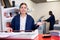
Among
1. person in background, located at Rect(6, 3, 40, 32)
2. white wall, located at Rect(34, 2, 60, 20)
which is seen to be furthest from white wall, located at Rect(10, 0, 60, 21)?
person in background, located at Rect(6, 3, 40, 32)

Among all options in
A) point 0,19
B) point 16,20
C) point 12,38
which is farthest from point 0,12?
point 12,38

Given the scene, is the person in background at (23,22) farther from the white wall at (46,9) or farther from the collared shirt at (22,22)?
the white wall at (46,9)

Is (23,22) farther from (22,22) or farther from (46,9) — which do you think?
(46,9)

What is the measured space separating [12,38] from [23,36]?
0.29 ft

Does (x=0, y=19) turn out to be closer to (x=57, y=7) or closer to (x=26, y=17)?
(x=26, y=17)

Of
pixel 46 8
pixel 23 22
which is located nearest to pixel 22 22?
pixel 23 22

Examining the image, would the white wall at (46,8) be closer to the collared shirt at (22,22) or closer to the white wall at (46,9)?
the white wall at (46,9)

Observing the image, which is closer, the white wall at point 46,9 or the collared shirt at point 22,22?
the collared shirt at point 22,22

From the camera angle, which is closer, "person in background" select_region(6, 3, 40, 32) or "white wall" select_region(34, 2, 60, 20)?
"person in background" select_region(6, 3, 40, 32)

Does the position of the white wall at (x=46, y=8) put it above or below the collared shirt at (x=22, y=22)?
above

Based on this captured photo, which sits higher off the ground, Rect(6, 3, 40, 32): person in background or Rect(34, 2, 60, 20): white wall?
Rect(34, 2, 60, 20): white wall

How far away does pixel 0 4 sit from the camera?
345 cm

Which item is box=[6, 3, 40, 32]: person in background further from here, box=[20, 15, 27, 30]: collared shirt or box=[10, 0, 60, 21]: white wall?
box=[10, 0, 60, 21]: white wall

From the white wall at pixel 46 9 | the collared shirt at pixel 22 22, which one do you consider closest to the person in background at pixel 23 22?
the collared shirt at pixel 22 22
